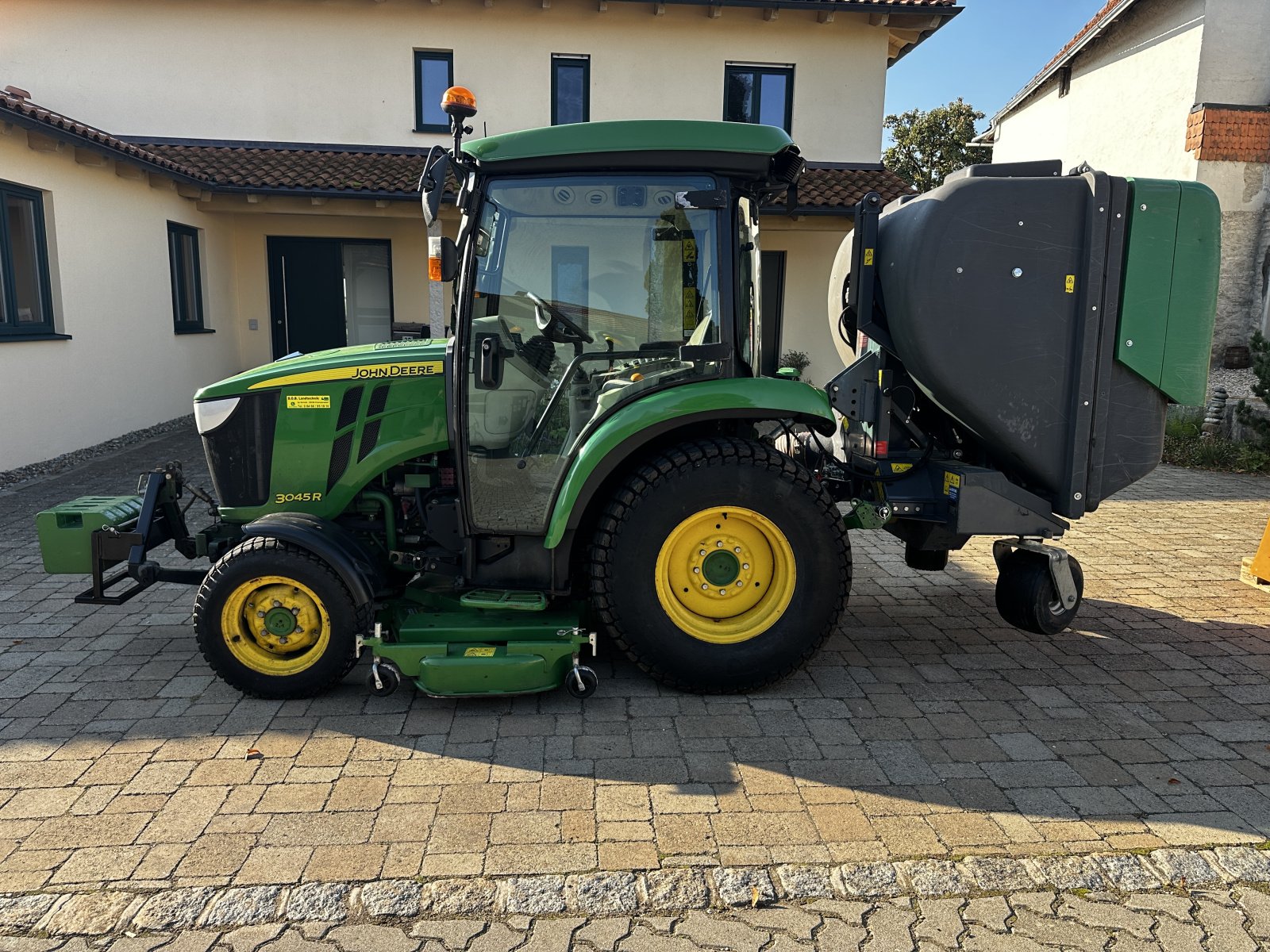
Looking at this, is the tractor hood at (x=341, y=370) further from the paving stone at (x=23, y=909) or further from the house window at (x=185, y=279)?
the house window at (x=185, y=279)

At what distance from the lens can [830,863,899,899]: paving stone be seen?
2643mm

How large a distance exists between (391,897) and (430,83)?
13357 mm

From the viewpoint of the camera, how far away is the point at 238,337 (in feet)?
45.7

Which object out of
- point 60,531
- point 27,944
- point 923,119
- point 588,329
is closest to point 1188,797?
point 588,329

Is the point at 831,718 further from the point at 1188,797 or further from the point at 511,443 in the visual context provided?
the point at 511,443

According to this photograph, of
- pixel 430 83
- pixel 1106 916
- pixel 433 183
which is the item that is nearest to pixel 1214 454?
pixel 1106 916

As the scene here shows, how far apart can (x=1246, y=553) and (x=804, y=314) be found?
28.0 ft

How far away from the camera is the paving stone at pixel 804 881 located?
104 inches

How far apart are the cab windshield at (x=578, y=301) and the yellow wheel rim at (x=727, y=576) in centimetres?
62

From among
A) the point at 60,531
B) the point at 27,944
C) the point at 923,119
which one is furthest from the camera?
the point at 923,119

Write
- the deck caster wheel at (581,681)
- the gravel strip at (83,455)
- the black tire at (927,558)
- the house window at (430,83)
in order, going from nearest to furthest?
the deck caster wheel at (581,681) < the black tire at (927,558) < the gravel strip at (83,455) < the house window at (430,83)

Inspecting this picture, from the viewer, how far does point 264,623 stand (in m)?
3.75

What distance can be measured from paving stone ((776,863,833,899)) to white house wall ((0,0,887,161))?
1203cm

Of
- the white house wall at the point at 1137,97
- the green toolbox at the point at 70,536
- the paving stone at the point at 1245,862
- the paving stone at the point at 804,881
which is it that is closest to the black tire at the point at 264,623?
the green toolbox at the point at 70,536
